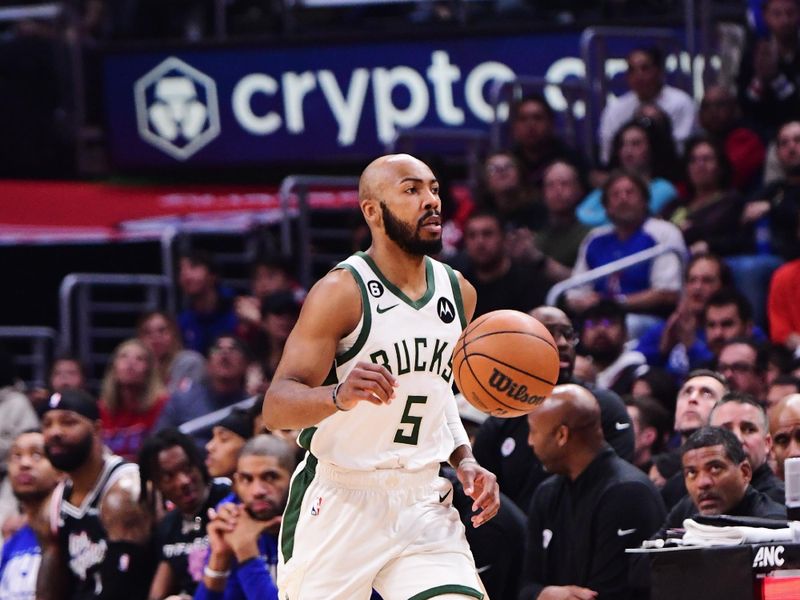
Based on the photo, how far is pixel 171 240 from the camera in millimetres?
14992

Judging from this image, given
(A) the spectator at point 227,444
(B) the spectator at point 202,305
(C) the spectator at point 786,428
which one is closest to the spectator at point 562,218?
(B) the spectator at point 202,305

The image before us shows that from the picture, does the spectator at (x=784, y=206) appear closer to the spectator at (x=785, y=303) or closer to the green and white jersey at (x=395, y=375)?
the spectator at (x=785, y=303)

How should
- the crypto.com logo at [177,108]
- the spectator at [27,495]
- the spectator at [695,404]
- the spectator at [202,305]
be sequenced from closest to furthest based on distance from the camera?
the spectator at [695,404], the spectator at [27,495], the spectator at [202,305], the crypto.com logo at [177,108]

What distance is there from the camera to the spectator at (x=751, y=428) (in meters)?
7.64

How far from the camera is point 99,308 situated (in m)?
15.7

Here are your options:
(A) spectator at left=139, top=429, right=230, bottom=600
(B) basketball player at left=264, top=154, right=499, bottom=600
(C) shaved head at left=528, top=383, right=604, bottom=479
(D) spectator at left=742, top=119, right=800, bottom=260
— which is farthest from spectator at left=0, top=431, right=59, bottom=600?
(D) spectator at left=742, top=119, right=800, bottom=260

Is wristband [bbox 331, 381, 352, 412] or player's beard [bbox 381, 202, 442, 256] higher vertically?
player's beard [bbox 381, 202, 442, 256]

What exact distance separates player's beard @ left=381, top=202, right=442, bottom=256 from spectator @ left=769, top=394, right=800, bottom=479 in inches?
80.7

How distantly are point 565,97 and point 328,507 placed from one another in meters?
8.68

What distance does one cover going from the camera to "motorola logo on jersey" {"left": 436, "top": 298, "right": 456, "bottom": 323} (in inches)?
250

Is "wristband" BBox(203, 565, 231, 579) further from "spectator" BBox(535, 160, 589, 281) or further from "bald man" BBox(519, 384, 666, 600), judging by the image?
"spectator" BBox(535, 160, 589, 281)

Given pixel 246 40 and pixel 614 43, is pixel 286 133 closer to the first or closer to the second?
pixel 246 40

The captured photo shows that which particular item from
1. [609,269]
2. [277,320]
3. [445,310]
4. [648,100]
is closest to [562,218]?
[609,269]

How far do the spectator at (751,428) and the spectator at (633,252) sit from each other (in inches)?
140
